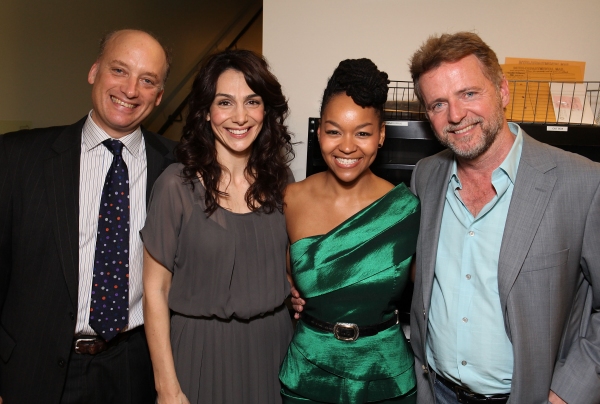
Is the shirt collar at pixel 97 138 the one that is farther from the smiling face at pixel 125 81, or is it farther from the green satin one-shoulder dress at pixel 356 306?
the green satin one-shoulder dress at pixel 356 306

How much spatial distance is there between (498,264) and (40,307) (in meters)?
1.40

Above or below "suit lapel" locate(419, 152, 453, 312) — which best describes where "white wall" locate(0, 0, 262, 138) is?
above

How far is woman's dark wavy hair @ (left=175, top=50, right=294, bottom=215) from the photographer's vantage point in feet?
5.51

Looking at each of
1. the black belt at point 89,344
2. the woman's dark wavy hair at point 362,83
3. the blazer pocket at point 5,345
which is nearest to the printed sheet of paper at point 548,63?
the woman's dark wavy hair at point 362,83

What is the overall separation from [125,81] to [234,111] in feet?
1.32

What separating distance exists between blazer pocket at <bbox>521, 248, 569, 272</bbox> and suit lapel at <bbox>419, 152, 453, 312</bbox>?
0.91 feet

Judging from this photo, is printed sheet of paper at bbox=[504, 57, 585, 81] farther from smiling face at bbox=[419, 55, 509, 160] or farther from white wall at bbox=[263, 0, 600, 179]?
smiling face at bbox=[419, 55, 509, 160]

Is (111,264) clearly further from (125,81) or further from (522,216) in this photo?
(522,216)

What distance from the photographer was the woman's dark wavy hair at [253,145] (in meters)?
1.68

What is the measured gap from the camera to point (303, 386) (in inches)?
63.9

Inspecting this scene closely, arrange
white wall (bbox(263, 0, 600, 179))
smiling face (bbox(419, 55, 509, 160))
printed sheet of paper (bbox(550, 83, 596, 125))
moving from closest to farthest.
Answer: smiling face (bbox(419, 55, 509, 160)) → printed sheet of paper (bbox(550, 83, 596, 125)) → white wall (bbox(263, 0, 600, 179))

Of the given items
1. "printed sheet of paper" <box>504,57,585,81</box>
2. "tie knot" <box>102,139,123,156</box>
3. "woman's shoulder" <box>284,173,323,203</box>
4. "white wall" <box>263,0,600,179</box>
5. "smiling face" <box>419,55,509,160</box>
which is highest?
"white wall" <box>263,0,600,179</box>

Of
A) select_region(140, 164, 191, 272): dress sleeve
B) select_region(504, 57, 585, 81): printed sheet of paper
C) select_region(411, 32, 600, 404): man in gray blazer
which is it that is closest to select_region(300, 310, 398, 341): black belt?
select_region(411, 32, 600, 404): man in gray blazer

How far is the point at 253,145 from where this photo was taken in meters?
1.87
